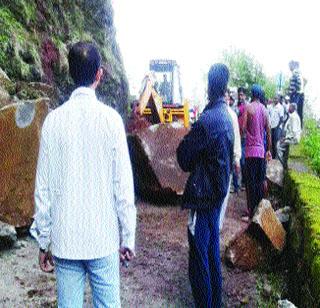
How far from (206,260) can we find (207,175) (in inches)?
26.6

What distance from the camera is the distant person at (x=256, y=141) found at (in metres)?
7.44

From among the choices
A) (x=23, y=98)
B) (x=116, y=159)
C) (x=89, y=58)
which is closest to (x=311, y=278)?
(x=116, y=159)

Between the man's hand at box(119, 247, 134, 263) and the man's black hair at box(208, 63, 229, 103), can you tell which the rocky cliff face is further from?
the man's hand at box(119, 247, 134, 263)

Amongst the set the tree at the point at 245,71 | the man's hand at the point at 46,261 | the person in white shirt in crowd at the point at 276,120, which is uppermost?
the man's hand at the point at 46,261

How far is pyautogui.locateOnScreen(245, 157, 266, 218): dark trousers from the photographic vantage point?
753cm

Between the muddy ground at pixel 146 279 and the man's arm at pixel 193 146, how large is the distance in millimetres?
1485

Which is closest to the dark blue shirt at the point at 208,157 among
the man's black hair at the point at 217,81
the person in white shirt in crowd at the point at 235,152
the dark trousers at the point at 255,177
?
the man's black hair at the point at 217,81

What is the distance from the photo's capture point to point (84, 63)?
281cm

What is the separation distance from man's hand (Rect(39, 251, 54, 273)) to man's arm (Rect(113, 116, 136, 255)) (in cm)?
45

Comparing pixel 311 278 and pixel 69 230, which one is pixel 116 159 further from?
pixel 311 278

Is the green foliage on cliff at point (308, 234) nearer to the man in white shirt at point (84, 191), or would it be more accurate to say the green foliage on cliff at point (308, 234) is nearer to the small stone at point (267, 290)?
the small stone at point (267, 290)

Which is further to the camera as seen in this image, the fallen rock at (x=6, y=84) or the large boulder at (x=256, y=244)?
the fallen rock at (x=6, y=84)

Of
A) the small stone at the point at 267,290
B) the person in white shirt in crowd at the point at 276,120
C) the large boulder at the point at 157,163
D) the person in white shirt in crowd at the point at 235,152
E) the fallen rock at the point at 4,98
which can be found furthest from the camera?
the person in white shirt in crowd at the point at 276,120

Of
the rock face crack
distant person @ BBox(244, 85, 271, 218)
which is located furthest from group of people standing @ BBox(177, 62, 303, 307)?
distant person @ BBox(244, 85, 271, 218)
